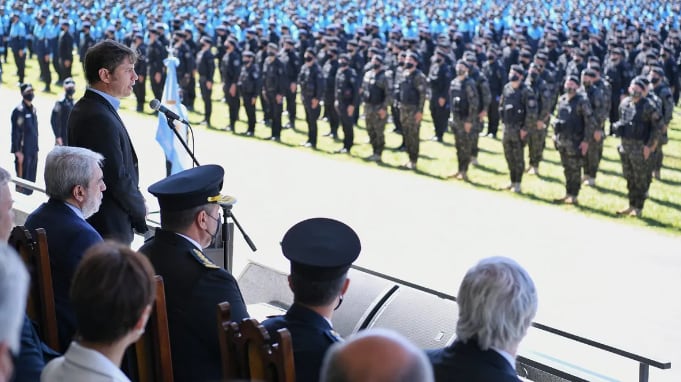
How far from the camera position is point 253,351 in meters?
2.84

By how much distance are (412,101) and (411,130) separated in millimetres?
393

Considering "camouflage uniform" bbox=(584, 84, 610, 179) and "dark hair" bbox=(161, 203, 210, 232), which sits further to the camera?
"camouflage uniform" bbox=(584, 84, 610, 179)

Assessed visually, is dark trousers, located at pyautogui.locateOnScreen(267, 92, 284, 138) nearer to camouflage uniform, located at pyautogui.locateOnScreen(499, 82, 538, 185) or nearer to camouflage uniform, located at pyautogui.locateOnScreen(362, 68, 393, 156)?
camouflage uniform, located at pyautogui.locateOnScreen(362, 68, 393, 156)

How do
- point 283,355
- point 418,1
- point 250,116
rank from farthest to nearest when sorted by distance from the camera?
1. point 418,1
2. point 250,116
3. point 283,355

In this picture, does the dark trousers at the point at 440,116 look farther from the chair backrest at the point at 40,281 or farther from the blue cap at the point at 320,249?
the blue cap at the point at 320,249

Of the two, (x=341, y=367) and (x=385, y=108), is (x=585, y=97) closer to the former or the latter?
(x=385, y=108)

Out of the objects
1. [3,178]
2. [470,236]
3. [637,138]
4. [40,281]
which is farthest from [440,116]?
[3,178]

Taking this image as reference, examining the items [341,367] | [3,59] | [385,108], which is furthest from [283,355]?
[3,59]

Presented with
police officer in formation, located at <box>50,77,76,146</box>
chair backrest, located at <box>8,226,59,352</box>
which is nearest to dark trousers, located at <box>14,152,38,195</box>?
police officer in formation, located at <box>50,77,76,146</box>

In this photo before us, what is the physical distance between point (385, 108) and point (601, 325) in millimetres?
7379

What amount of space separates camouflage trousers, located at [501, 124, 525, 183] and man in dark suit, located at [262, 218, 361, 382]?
10.0 metres

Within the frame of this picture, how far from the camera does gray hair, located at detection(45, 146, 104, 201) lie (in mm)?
4141

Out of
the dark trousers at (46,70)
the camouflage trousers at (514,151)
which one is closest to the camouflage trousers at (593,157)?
the camouflage trousers at (514,151)

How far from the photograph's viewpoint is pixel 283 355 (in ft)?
8.98
